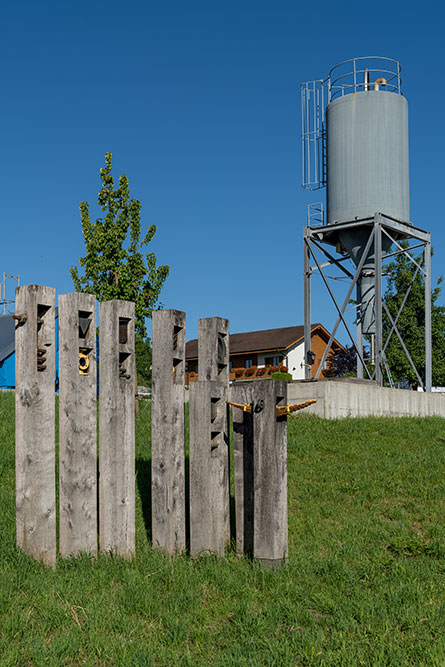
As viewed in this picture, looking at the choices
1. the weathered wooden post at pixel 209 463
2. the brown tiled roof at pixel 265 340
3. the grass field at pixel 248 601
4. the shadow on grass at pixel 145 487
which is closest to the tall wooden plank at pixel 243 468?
the weathered wooden post at pixel 209 463

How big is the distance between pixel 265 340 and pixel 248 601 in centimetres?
4934

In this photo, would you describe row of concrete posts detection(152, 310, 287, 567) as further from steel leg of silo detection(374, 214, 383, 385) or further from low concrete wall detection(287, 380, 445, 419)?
steel leg of silo detection(374, 214, 383, 385)

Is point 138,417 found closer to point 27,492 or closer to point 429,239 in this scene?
point 27,492

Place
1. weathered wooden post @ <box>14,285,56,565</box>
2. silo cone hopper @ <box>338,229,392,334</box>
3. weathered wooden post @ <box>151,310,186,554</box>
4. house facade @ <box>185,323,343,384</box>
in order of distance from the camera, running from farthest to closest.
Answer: house facade @ <box>185,323,343,384</box>
silo cone hopper @ <box>338,229,392,334</box>
weathered wooden post @ <box>151,310,186,554</box>
weathered wooden post @ <box>14,285,56,565</box>

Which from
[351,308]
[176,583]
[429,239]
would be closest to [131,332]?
[176,583]

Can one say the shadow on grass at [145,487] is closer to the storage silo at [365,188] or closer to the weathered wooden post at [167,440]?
the weathered wooden post at [167,440]

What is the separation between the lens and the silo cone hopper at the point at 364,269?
23953 mm

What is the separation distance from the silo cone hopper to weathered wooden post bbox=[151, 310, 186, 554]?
17477 mm

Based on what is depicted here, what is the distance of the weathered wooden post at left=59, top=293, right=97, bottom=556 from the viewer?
21.8 feet

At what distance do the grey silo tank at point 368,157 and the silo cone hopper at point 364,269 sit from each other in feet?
2.09

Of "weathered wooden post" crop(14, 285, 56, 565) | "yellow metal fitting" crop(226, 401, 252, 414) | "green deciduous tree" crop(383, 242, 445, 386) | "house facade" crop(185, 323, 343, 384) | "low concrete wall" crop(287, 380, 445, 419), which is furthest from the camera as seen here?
"house facade" crop(185, 323, 343, 384)

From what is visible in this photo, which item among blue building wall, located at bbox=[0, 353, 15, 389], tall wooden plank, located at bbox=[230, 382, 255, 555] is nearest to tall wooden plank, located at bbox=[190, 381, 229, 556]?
tall wooden plank, located at bbox=[230, 382, 255, 555]

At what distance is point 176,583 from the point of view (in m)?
6.14

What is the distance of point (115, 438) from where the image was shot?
697cm
